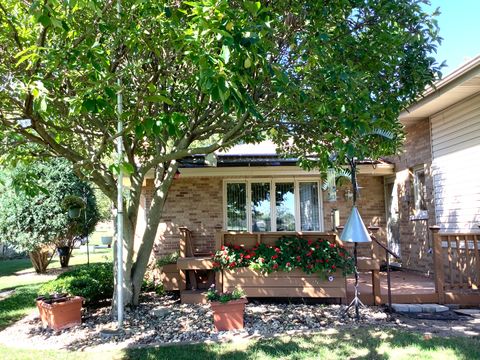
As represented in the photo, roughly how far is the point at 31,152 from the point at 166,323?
402cm

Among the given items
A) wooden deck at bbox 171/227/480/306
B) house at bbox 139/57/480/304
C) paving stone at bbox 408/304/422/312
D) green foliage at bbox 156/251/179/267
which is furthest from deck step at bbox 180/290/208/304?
paving stone at bbox 408/304/422/312

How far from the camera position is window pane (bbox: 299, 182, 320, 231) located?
36.6 ft

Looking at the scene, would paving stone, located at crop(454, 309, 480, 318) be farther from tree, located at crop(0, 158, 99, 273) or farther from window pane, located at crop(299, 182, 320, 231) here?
tree, located at crop(0, 158, 99, 273)

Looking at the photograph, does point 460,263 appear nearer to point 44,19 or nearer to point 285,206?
point 285,206

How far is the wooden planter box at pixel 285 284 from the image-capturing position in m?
7.53

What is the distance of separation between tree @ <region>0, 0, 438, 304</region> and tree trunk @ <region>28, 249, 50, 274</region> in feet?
24.2

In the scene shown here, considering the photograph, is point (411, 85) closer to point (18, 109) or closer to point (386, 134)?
point (386, 134)

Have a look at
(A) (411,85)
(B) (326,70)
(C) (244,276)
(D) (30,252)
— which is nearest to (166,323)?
(C) (244,276)

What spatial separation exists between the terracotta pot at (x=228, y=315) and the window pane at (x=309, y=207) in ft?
17.4

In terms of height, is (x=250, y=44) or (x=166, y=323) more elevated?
(x=250, y=44)

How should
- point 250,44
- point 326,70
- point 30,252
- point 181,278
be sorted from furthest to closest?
1. point 30,252
2. point 181,278
3. point 326,70
4. point 250,44

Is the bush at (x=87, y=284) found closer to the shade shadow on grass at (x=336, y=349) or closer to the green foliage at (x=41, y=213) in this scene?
the shade shadow on grass at (x=336, y=349)

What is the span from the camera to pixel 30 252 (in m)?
13.7

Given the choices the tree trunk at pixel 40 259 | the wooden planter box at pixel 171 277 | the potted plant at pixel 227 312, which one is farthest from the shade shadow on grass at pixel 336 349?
the tree trunk at pixel 40 259
